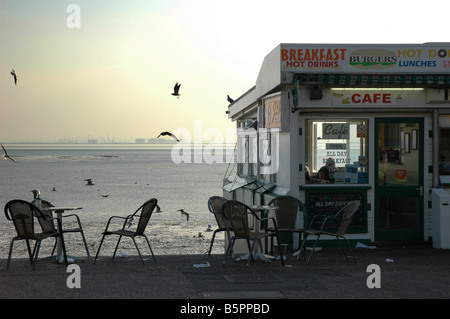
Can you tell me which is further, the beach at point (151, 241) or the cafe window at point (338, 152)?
the beach at point (151, 241)

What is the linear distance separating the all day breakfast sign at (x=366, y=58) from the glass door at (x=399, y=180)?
913mm

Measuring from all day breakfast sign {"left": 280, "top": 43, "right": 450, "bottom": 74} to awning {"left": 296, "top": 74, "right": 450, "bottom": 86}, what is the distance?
18 cm

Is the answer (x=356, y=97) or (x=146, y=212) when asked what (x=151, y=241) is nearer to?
(x=356, y=97)

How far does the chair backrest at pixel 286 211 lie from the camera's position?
34.7 ft

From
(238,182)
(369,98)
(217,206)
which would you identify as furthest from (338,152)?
(238,182)

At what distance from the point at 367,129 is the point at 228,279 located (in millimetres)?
4497

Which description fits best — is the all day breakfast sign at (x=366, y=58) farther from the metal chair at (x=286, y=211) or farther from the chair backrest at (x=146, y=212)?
the chair backrest at (x=146, y=212)

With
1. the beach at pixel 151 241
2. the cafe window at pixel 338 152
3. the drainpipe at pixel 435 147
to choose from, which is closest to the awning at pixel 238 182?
the beach at pixel 151 241

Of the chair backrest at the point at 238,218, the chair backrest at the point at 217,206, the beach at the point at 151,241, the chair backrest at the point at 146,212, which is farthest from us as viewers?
the beach at the point at 151,241

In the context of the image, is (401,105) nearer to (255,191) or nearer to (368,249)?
(368,249)

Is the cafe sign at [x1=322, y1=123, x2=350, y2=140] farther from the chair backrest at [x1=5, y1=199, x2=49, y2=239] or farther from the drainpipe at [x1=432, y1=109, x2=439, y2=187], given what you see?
the chair backrest at [x1=5, y1=199, x2=49, y2=239]

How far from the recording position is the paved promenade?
24.4 ft

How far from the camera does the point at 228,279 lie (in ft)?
27.4
